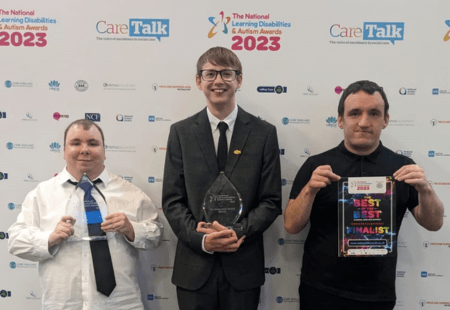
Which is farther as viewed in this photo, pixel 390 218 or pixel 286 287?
pixel 286 287

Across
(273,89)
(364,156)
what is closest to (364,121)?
(364,156)

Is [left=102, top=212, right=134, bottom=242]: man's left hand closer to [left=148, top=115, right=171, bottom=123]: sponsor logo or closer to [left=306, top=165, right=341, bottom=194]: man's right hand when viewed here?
[left=148, top=115, right=171, bottom=123]: sponsor logo

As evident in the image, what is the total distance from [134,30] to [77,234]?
1.40 metres

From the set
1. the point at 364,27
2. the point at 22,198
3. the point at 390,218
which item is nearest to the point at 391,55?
the point at 364,27

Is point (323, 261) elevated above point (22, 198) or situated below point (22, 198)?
below

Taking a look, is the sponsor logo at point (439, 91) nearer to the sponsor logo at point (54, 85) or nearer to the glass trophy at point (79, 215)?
the glass trophy at point (79, 215)

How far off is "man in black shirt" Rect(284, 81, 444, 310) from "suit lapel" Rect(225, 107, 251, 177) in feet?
1.39

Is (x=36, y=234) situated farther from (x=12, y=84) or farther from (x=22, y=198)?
(x=12, y=84)

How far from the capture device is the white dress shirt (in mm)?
2252

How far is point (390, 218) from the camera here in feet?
7.09

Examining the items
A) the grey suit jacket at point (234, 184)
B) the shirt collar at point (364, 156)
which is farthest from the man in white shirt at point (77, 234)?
the shirt collar at point (364, 156)

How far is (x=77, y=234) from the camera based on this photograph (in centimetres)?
229

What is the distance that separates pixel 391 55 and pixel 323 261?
146 centimetres

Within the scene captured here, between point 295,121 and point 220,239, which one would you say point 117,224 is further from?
point 295,121
